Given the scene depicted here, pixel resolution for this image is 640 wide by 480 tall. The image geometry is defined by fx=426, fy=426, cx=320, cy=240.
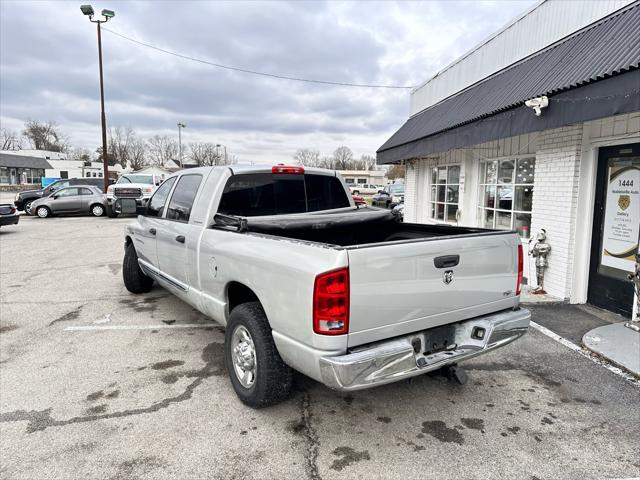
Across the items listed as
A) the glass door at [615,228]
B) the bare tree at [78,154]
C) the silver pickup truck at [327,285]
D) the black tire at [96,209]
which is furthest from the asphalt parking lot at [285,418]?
the bare tree at [78,154]

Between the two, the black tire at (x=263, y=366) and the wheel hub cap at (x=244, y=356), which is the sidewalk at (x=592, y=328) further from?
the wheel hub cap at (x=244, y=356)

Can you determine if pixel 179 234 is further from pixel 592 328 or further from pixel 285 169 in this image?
pixel 592 328

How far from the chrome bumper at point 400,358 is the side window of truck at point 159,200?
11.2 feet

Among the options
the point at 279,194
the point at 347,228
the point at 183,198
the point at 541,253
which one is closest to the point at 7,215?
the point at 183,198

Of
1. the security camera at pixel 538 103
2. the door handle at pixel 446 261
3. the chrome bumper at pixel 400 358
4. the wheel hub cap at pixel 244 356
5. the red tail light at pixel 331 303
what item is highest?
the security camera at pixel 538 103

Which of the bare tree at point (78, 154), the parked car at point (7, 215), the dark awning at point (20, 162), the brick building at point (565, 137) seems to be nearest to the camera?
the brick building at point (565, 137)

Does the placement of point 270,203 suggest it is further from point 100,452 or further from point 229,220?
point 100,452

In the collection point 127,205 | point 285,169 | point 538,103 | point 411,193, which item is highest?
point 538,103

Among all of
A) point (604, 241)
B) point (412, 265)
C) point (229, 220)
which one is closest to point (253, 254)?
point (229, 220)

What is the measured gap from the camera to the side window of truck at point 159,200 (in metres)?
5.09

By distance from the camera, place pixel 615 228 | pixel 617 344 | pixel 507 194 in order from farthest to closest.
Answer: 1. pixel 507 194
2. pixel 615 228
3. pixel 617 344

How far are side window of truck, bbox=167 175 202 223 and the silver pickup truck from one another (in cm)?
3

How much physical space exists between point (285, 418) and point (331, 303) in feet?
3.97

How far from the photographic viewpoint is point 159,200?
526cm
